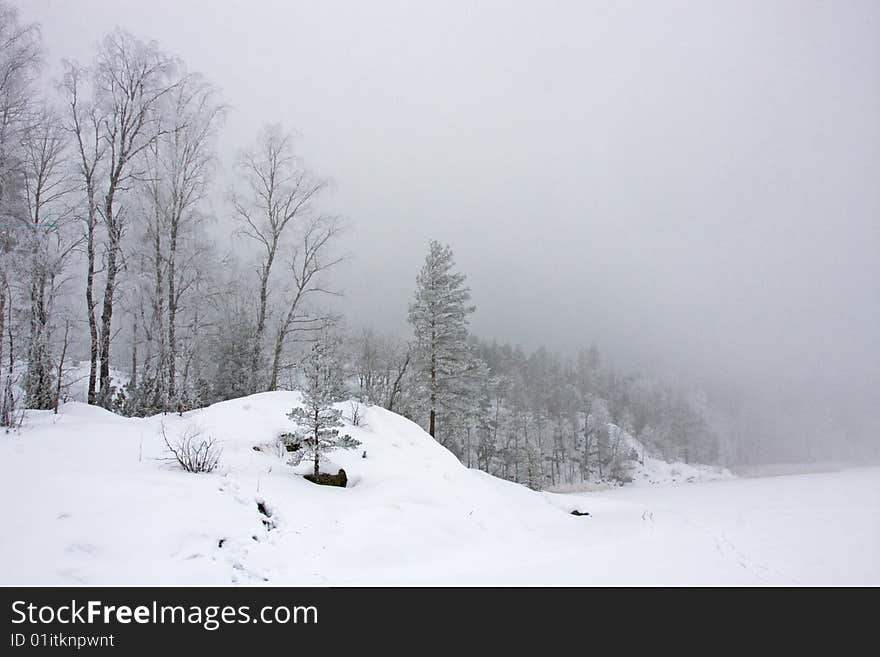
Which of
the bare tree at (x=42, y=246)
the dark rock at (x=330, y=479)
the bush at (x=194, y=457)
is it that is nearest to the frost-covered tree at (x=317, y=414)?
the dark rock at (x=330, y=479)

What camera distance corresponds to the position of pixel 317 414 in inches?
343

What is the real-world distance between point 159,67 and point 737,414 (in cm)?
9577

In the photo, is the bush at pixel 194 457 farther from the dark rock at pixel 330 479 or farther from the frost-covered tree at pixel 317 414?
the dark rock at pixel 330 479

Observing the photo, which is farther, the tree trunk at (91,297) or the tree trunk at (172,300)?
the tree trunk at (172,300)

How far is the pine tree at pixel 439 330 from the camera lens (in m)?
24.8

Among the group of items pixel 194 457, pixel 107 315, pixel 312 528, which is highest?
pixel 107 315

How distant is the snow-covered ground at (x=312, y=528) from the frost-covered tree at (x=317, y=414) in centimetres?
67

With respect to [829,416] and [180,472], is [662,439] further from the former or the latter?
[180,472]

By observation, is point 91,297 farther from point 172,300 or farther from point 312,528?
point 312,528

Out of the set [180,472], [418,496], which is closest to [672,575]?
[418,496]

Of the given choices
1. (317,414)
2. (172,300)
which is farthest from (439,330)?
(317,414)

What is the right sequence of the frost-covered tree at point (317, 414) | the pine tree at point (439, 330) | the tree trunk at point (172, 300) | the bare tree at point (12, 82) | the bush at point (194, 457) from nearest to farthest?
the bush at point (194, 457) < the frost-covered tree at point (317, 414) < the bare tree at point (12, 82) < the tree trunk at point (172, 300) < the pine tree at point (439, 330)

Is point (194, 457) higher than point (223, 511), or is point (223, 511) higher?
point (194, 457)

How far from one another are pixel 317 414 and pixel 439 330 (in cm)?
1673
